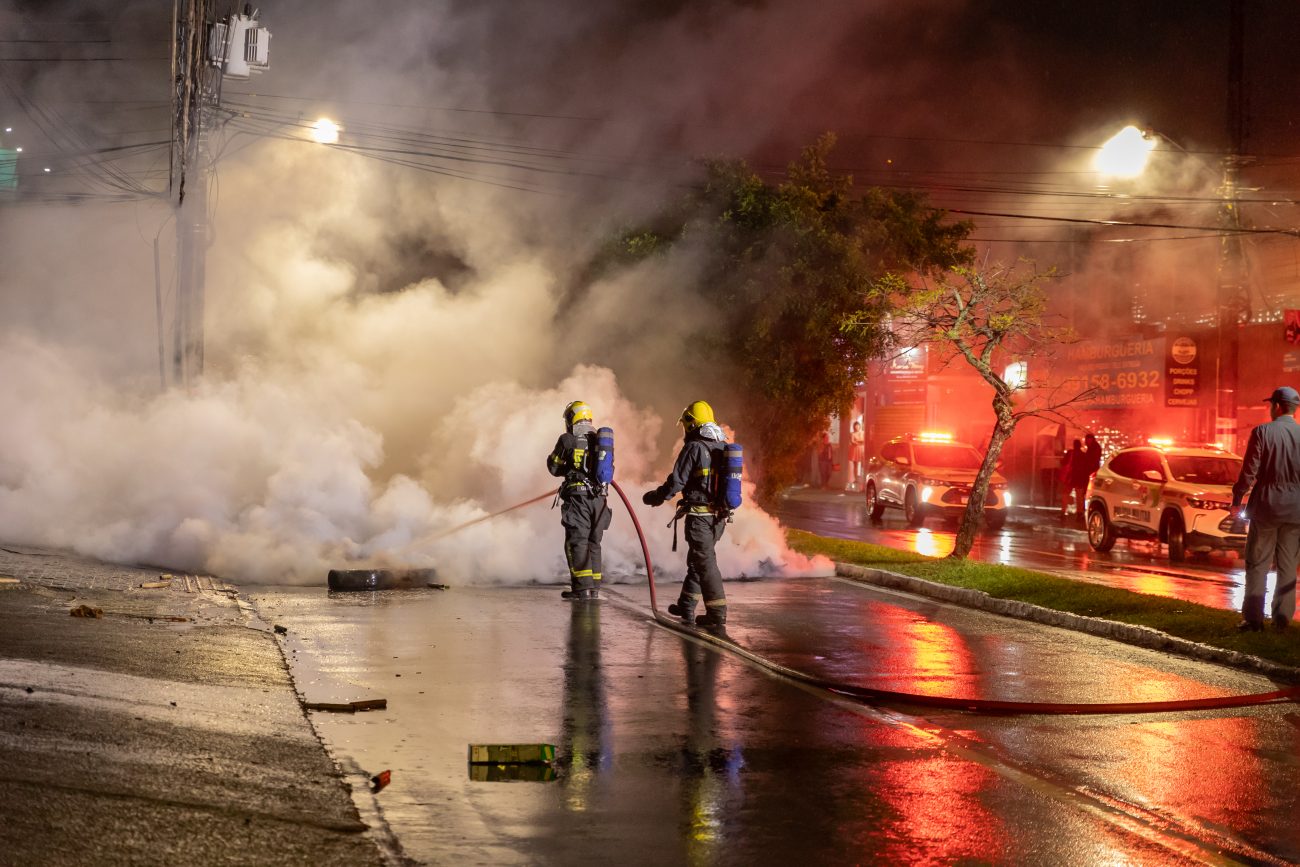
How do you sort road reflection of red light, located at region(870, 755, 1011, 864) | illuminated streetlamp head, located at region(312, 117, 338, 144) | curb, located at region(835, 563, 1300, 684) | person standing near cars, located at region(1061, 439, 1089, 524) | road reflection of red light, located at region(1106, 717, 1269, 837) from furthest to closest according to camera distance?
person standing near cars, located at region(1061, 439, 1089, 524), illuminated streetlamp head, located at region(312, 117, 338, 144), curb, located at region(835, 563, 1300, 684), road reflection of red light, located at region(1106, 717, 1269, 837), road reflection of red light, located at region(870, 755, 1011, 864)

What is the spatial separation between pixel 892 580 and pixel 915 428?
30.3 m

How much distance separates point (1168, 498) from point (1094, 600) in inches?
303

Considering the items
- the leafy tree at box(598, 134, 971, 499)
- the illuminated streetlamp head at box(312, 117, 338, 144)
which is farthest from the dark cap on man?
the illuminated streetlamp head at box(312, 117, 338, 144)

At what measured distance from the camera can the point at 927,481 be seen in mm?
24672

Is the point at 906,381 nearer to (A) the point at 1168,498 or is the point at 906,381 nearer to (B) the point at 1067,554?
(B) the point at 1067,554

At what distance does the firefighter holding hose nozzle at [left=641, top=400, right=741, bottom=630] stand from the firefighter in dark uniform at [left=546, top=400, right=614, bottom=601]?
1500 millimetres

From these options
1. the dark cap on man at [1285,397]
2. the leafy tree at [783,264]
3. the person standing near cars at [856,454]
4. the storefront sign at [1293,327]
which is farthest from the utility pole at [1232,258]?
the person standing near cars at [856,454]

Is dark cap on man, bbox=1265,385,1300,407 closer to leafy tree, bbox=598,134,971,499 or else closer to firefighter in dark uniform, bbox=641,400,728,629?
firefighter in dark uniform, bbox=641,400,728,629

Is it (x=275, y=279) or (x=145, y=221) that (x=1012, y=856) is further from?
(x=145, y=221)

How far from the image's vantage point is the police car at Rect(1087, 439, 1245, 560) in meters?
18.5

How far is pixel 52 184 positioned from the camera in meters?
19.1

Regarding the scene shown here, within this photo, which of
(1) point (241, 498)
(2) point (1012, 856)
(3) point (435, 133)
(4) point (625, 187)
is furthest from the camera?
(4) point (625, 187)

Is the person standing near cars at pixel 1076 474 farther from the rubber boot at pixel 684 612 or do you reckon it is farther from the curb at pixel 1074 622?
the rubber boot at pixel 684 612

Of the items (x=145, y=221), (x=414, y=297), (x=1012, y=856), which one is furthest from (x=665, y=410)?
(x=1012, y=856)
